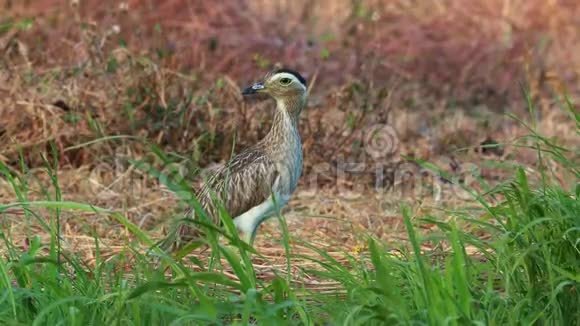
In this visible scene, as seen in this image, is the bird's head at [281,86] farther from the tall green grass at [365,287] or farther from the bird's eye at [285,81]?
the tall green grass at [365,287]

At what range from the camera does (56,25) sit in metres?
12.6

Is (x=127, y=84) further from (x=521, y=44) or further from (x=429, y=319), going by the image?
(x=521, y=44)

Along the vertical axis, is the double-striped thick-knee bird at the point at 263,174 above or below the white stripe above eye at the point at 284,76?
below

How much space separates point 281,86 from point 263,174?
2.00ft

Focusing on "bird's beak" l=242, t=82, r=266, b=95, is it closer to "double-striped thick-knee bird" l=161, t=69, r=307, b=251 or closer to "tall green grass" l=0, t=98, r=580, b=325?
"double-striped thick-knee bird" l=161, t=69, r=307, b=251

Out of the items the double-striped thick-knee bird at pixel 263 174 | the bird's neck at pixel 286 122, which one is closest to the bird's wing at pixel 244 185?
the double-striped thick-knee bird at pixel 263 174

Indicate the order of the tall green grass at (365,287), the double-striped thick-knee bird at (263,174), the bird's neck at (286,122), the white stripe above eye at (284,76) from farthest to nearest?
1. the white stripe above eye at (284,76)
2. the bird's neck at (286,122)
3. the double-striped thick-knee bird at (263,174)
4. the tall green grass at (365,287)

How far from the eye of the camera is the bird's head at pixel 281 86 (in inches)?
271

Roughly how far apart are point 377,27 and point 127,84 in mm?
5267

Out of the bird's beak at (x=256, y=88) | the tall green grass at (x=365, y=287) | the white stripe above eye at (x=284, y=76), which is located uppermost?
the white stripe above eye at (x=284, y=76)

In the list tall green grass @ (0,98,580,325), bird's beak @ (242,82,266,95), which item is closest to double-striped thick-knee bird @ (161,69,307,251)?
bird's beak @ (242,82,266,95)

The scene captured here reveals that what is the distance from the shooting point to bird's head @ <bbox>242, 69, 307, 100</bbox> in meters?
6.88

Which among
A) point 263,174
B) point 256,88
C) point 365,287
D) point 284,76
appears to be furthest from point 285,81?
point 365,287

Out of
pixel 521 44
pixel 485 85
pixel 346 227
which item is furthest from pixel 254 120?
pixel 521 44
